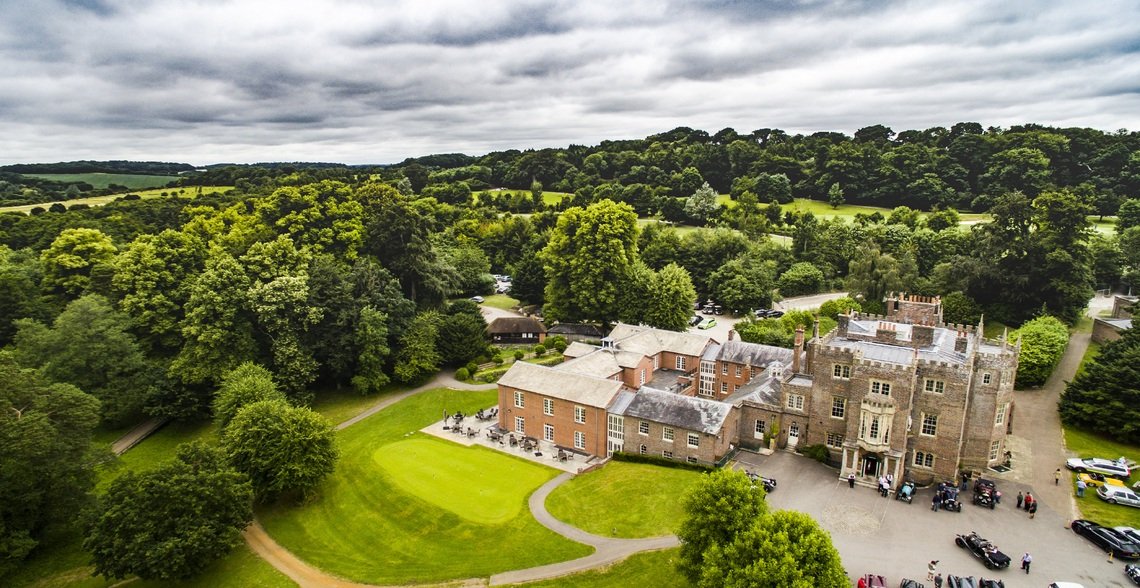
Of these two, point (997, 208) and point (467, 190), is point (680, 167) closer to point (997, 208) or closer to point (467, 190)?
point (467, 190)

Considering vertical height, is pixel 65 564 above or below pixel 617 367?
below

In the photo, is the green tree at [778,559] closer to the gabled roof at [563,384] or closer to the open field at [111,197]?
the gabled roof at [563,384]

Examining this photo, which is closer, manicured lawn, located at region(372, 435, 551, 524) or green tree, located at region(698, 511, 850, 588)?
green tree, located at region(698, 511, 850, 588)

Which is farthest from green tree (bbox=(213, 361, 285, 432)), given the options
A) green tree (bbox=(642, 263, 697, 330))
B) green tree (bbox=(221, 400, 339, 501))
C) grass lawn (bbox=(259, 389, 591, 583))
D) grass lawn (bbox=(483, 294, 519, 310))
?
grass lawn (bbox=(483, 294, 519, 310))

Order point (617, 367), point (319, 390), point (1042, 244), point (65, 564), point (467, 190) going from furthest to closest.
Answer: point (467, 190)
point (1042, 244)
point (319, 390)
point (617, 367)
point (65, 564)

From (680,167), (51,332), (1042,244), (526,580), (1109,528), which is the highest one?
(680,167)

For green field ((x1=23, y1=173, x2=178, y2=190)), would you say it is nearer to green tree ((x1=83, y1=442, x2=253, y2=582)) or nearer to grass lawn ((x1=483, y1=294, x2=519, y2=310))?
grass lawn ((x1=483, y1=294, x2=519, y2=310))

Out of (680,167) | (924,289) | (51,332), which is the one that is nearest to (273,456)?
(51,332)
